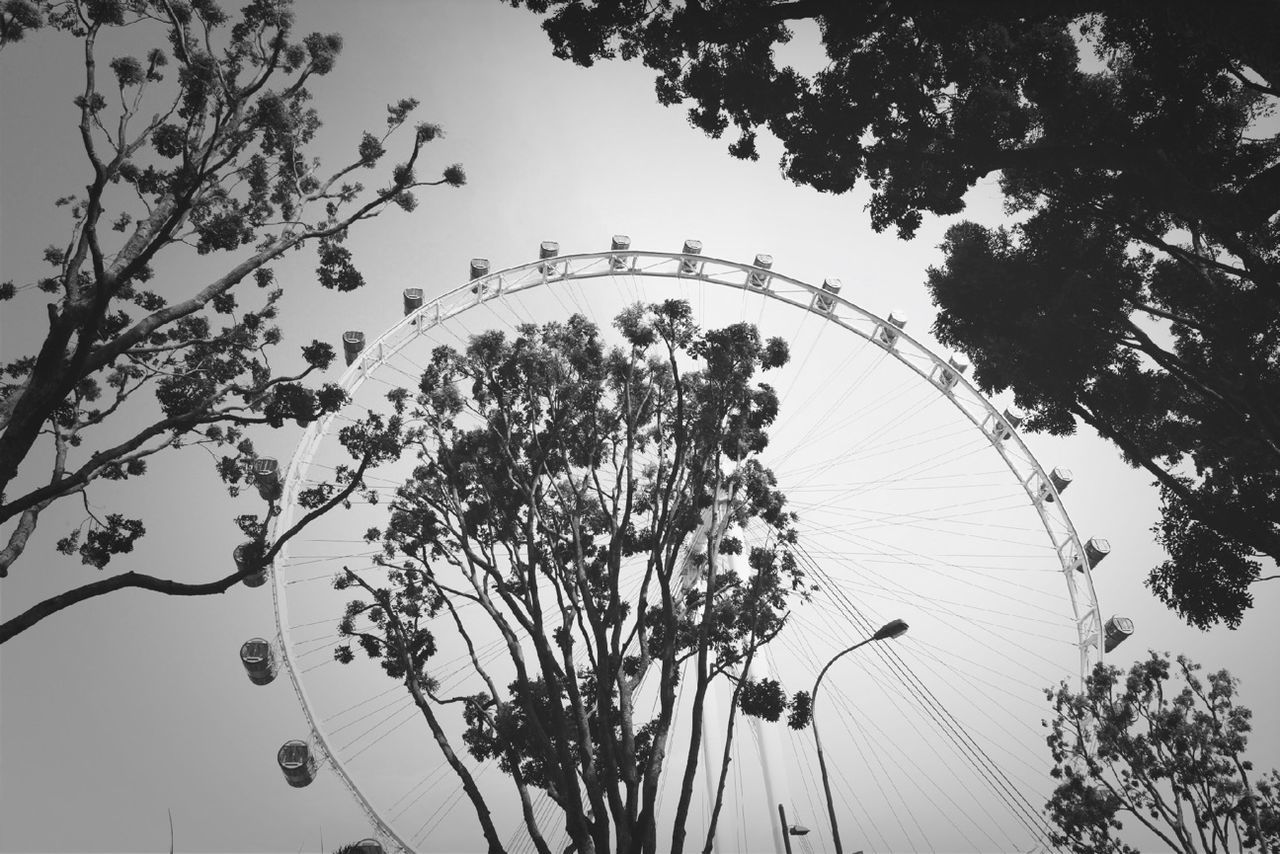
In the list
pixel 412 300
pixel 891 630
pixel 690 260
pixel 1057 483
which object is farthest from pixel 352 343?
pixel 1057 483

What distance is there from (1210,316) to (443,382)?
14.1 m

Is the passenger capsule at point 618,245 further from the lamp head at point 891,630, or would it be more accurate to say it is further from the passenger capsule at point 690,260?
the lamp head at point 891,630

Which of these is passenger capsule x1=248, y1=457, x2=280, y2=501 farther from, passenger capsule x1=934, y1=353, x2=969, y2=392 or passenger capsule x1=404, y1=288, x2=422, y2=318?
passenger capsule x1=934, y1=353, x2=969, y2=392

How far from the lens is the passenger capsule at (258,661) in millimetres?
18422

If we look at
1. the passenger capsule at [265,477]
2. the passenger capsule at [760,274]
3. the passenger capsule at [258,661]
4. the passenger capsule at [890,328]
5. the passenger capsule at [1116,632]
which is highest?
the passenger capsule at [760,274]

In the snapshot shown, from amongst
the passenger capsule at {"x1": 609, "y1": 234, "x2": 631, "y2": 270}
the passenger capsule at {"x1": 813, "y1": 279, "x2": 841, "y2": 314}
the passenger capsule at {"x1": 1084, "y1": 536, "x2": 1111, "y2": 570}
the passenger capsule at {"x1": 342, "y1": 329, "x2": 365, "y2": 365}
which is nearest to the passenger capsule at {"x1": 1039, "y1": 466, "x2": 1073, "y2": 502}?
the passenger capsule at {"x1": 1084, "y1": 536, "x2": 1111, "y2": 570}

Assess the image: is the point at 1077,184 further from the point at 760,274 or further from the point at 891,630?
the point at 760,274

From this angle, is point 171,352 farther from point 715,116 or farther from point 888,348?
point 888,348

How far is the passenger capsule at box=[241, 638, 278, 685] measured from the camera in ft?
60.4

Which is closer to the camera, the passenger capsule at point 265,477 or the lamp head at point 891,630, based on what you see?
the passenger capsule at point 265,477

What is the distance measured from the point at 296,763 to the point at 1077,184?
2170 centimetres

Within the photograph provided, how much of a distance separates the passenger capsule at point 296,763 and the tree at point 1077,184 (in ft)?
58.5

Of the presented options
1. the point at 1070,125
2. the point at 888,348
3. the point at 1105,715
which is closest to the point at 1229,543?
the point at 1070,125

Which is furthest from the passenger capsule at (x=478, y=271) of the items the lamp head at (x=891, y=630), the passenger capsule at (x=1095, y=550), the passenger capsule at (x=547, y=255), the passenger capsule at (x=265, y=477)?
the passenger capsule at (x=1095, y=550)
